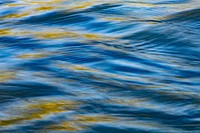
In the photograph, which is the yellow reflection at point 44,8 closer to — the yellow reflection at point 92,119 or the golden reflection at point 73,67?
the golden reflection at point 73,67

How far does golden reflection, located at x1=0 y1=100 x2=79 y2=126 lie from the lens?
4023 millimetres

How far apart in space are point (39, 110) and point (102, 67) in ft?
3.79

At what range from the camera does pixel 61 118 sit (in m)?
4.02

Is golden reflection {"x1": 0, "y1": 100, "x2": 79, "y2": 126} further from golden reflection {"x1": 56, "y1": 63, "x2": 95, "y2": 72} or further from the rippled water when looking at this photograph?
golden reflection {"x1": 56, "y1": 63, "x2": 95, "y2": 72}

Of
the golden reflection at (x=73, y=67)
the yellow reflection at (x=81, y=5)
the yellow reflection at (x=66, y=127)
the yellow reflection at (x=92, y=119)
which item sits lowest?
the yellow reflection at (x=66, y=127)

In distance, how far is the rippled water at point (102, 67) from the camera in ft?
13.2

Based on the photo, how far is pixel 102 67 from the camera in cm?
524

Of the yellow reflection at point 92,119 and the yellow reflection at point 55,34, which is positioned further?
the yellow reflection at point 55,34

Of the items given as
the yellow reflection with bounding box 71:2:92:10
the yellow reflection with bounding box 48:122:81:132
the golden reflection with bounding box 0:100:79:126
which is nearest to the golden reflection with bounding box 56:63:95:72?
the golden reflection with bounding box 0:100:79:126

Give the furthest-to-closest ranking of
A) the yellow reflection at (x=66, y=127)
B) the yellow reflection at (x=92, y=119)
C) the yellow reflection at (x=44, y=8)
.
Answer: the yellow reflection at (x=44, y=8) → the yellow reflection at (x=92, y=119) → the yellow reflection at (x=66, y=127)

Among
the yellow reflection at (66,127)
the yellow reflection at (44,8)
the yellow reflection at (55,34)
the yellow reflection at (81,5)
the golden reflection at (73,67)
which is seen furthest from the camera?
the yellow reflection at (44,8)

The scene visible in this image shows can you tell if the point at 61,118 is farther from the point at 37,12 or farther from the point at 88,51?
the point at 37,12

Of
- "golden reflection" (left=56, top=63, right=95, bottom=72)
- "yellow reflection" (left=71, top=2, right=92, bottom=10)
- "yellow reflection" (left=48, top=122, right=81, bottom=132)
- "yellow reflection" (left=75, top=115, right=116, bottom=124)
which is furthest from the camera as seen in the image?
"yellow reflection" (left=71, top=2, right=92, bottom=10)

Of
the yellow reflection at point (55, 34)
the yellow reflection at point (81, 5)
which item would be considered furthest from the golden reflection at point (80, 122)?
the yellow reflection at point (81, 5)
